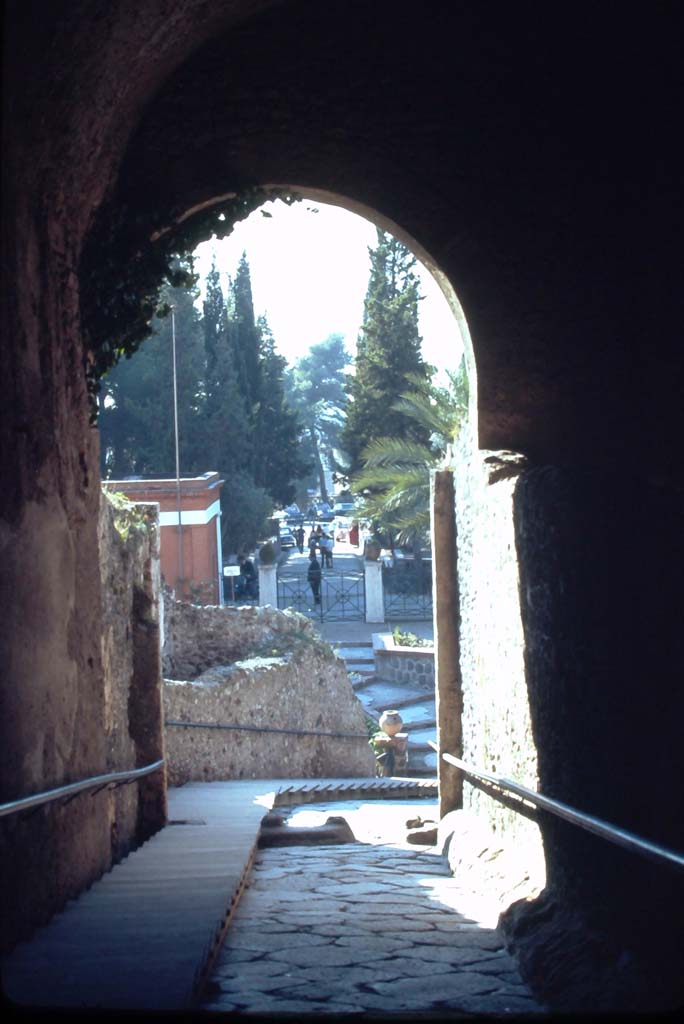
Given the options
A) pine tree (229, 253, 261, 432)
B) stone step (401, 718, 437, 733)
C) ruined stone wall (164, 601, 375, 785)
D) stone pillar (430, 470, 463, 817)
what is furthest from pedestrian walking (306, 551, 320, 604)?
stone pillar (430, 470, 463, 817)

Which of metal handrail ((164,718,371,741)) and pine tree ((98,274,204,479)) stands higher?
pine tree ((98,274,204,479))

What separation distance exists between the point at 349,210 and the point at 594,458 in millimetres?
1960

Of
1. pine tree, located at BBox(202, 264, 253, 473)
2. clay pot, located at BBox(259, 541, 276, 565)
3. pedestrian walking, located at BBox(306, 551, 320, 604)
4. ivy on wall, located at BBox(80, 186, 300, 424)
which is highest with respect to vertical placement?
pine tree, located at BBox(202, 264, 253, 473)

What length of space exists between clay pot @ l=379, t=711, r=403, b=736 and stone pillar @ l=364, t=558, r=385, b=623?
950cm

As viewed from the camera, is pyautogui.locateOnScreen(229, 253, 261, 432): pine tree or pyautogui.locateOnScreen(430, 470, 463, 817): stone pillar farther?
pyautogui.locateOnScreen(229, 253, 261, 432): pine tree

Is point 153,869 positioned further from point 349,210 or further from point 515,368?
point 349,210

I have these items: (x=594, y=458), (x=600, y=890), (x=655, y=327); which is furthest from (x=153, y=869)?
(x=655, y=327)

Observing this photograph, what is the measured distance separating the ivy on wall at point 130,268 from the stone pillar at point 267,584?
57.9 ft

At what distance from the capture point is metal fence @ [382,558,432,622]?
2572 cm

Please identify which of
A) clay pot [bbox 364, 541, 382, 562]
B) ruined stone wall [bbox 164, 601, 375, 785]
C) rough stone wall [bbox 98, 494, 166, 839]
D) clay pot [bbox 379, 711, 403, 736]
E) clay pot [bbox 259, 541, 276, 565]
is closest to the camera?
rough stone wall [bbox 98, 494, 166, 839]

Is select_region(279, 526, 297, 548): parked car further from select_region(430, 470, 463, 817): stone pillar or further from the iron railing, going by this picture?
select_region(430, 470, 463, 817): stone pillar

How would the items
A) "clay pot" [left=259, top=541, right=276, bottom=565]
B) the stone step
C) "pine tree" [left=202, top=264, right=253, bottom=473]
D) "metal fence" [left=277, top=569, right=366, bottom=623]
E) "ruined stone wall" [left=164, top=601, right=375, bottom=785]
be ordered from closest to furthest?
"ruined stone wall" [left=164, top=601, right=375, bottom=785]
the stone step
"clay pot" [left=259, top=541, right=276, bottom=565]
"metal fence" [left=277, top=569, right=366, bottom=623]
"pine tree" [left=202, top=264, right=253, bottom=473]

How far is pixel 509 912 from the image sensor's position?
492cm

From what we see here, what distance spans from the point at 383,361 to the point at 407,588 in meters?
6.48
